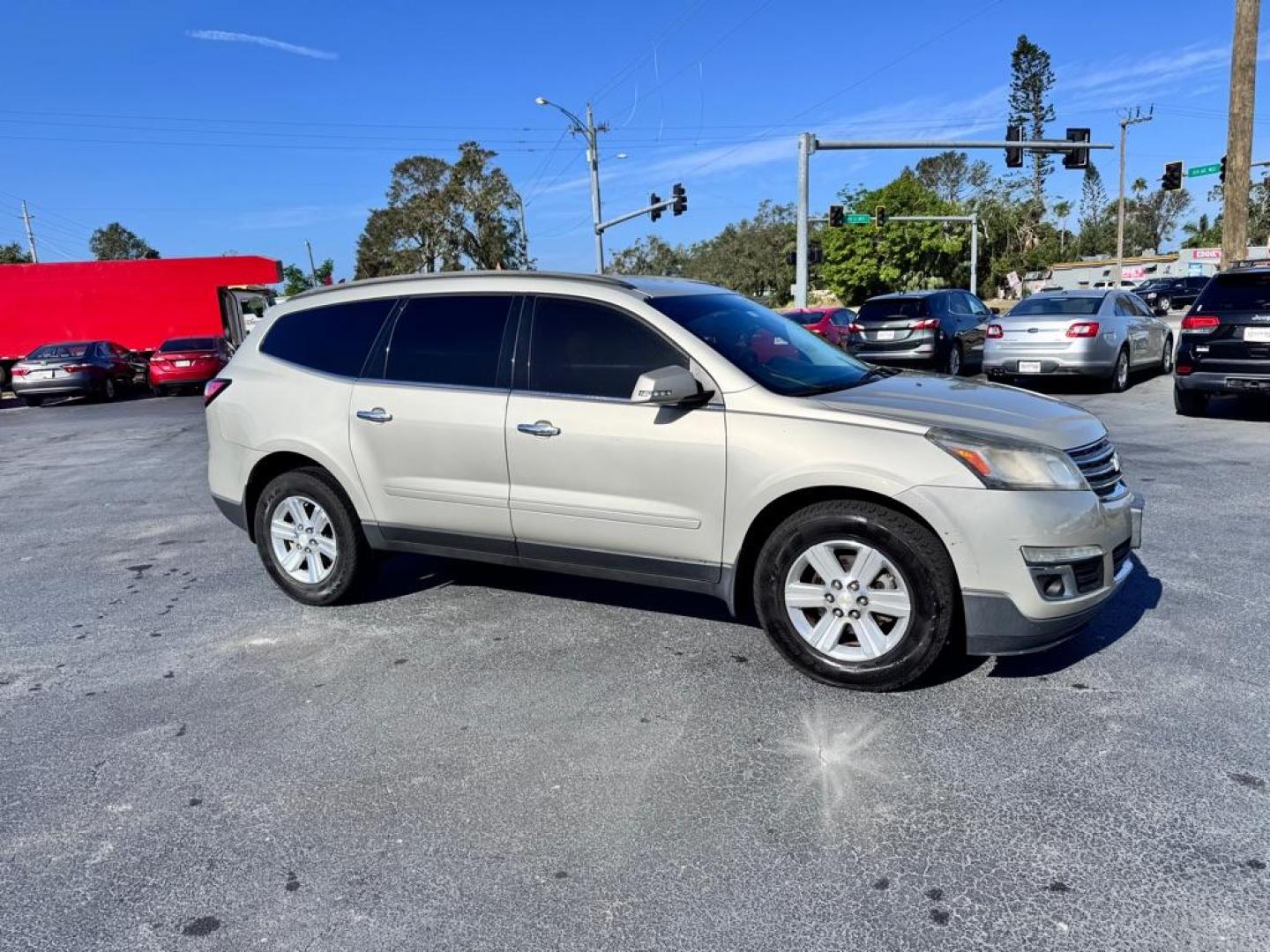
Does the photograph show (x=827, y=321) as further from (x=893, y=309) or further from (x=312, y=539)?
(x=312, y=539)

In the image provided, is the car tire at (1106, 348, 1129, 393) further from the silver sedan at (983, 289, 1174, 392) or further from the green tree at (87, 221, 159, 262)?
the green tree at (87, 221, 159, 262)

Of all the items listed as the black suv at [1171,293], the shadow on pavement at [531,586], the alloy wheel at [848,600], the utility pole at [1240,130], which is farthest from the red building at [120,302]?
the black suv at [1171,293]

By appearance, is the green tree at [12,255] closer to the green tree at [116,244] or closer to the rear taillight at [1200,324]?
the green tree at [116,244]

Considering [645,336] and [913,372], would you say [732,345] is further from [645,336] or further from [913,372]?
[913,372]

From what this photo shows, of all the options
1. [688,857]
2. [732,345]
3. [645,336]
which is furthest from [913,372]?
[688,857]

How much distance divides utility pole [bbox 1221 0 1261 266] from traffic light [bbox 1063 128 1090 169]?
7.12 m

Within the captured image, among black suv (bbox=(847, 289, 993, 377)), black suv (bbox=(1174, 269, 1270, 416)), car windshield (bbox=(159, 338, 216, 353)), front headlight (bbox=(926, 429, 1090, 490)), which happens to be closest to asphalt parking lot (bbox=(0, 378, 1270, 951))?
front headlight (bbox=(926, 429, 1090, 490))

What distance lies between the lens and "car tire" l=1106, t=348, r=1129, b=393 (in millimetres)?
13039

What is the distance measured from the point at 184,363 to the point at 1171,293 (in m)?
42.8

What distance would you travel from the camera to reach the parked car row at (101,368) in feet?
64.9

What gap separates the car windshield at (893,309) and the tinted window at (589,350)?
12.2 meters

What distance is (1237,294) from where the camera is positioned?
372 inches

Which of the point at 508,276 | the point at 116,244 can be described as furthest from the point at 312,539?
the point at 116,244

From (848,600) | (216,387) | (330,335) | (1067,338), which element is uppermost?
(330,335)
